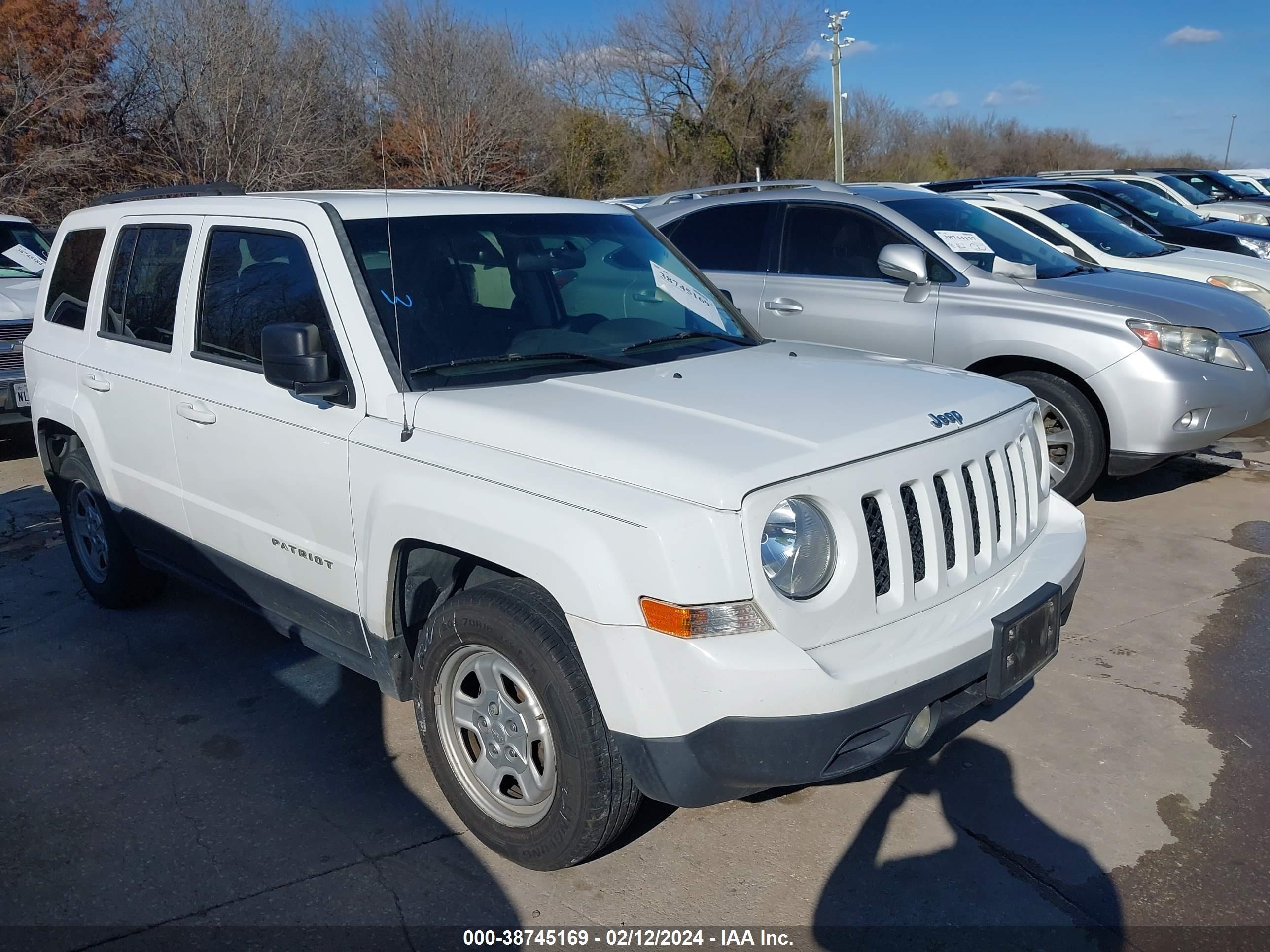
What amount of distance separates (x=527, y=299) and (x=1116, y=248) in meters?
7.24

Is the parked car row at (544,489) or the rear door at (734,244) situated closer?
the parked car row at (544,489)

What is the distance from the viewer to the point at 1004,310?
20.4 ft

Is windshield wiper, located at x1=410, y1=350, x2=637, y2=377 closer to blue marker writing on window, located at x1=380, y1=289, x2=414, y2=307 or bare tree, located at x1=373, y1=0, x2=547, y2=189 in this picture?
blue marker writing on window, located at x1=380, y1=289, x2=414, y2=307

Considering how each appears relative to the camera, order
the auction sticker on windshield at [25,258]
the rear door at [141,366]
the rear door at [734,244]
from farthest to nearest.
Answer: the auction sticker on windshield at [25,258] → the rear door at [734,244] → the rear door at [141,366]

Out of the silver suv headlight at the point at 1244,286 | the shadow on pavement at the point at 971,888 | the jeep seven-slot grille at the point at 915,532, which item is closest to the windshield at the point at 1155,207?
the silver suv headlight at the point at 1244,286

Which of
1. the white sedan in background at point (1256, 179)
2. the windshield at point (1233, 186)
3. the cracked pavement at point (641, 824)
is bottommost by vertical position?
the cracked pavement at point (641, 824)

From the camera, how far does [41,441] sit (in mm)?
5383

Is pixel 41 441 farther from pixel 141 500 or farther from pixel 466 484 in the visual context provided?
pixel 466 484

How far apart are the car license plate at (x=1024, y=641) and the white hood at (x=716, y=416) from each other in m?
0.55

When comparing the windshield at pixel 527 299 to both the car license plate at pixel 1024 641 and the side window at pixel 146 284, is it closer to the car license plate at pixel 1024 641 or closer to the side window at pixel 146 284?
the side window at pixel 146 284

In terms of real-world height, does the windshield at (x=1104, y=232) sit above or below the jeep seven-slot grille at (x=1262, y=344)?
above

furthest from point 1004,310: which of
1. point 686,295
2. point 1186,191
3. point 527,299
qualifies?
point 1186,191

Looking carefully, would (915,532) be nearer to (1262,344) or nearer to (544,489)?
(544,489)

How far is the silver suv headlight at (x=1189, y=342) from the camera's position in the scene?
5910mm
